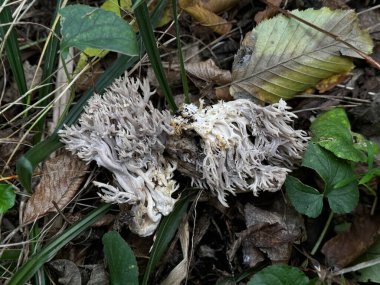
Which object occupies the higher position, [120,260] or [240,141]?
[240,141]

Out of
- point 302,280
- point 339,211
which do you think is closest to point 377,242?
point 339,211

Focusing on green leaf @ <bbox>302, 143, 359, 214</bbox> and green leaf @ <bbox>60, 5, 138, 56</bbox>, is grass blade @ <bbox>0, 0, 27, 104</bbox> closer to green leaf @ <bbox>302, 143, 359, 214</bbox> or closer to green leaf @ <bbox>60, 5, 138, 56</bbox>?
green leaf @ <bbox>60, 5, 138, 56</bbox>

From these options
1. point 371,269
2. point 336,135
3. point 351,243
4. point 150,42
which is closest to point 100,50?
point 150,42

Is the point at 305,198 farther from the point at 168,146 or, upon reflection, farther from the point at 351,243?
the point at 168,146

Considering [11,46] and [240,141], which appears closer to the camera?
[240,141]

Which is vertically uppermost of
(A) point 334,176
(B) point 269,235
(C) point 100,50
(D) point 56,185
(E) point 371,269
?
(C) point 100,50

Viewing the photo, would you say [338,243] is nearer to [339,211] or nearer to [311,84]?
[339,211]

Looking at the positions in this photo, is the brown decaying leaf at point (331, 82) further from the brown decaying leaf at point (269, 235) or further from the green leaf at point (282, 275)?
the green leaf at point (282, 275)
